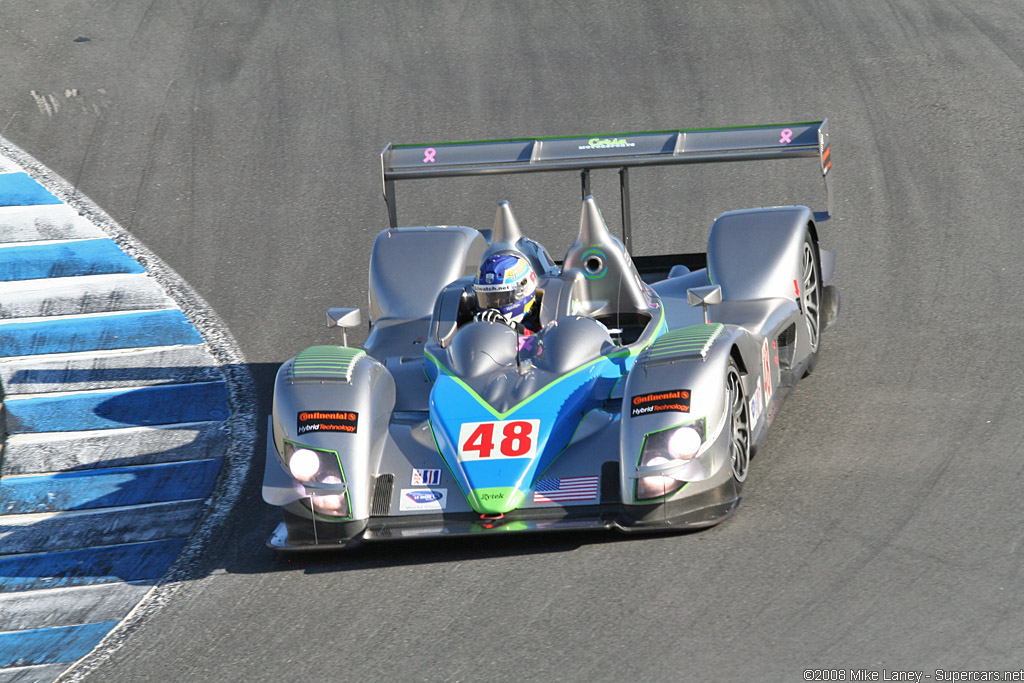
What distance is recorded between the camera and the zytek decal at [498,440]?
658 cm

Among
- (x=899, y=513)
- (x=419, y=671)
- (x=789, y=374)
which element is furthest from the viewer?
(x=789, y=374)

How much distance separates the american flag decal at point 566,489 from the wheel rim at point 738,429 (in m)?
0.75

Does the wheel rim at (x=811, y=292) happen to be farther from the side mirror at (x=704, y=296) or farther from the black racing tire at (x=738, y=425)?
the black racing tire at (x=738, y=425)

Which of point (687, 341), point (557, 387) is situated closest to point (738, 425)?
point (687, 341)

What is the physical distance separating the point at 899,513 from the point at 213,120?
990 cm

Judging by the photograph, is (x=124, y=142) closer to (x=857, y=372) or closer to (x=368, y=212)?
(x=368, y=212)

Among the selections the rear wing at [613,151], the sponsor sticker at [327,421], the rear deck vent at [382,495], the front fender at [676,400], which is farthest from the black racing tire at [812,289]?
the sponsor sticker at [327,421]

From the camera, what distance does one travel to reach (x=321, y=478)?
657 cm

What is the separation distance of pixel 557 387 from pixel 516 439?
0.43 m

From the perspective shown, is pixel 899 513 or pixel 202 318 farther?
pixel 202 318

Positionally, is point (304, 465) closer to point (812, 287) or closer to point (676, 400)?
point (676, 400)

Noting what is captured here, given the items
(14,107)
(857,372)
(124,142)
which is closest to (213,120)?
(124,142)

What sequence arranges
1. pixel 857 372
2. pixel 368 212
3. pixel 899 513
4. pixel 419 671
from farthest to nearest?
1. pixel 368 212
2. pixel 857 372
3. pixel 899 513
4. pixel 419 671

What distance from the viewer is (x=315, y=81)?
14758mm
